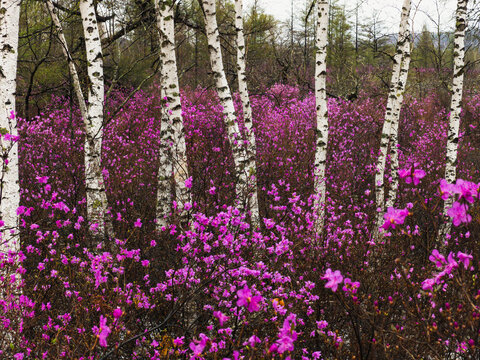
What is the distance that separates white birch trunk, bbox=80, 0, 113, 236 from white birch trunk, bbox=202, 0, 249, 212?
59.4 inches

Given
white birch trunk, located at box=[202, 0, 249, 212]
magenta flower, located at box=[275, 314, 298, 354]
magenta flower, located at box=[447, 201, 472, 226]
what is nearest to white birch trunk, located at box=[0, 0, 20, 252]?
white birch trunk, located at box=[202, 0, 249, 212]

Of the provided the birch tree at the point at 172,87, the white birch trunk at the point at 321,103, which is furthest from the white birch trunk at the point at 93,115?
the white birch trunk at the point at 321,103

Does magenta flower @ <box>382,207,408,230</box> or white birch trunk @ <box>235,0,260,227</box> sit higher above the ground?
white birch trunk @ <box>235,0,260,227</box>

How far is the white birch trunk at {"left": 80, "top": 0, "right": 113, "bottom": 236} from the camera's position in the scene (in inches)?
173

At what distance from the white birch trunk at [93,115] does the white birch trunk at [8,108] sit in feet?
3.88

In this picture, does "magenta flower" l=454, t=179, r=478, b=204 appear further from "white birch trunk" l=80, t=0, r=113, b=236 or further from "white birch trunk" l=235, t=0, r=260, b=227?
"white birch trunk" l=80, t=0, r=113, b=236

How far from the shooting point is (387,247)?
3.96 meters

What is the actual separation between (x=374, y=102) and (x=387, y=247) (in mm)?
11600

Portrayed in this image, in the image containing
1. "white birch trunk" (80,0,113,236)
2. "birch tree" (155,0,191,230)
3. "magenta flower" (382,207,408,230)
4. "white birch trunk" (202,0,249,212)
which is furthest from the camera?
"white birch trunk" (202,0,249,212)

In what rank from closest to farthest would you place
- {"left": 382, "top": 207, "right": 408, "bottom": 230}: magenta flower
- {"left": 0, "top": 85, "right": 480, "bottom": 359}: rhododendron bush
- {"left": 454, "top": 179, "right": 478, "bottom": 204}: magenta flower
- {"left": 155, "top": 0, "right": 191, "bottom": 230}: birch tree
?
{"left": 454, "top": 179, "right": 478, "bottom": 204}: magenta flower → {"left": 382, "top": 207, "right": 408, "bottom": 230}: magenta flower → {"left": 0, "top": 85, "right": 480, "bottom": 359}: rhododendron bush → {"left": 155, "top": 0, "right": 191, "bottom": 230}: birch tree

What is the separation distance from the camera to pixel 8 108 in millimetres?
3217

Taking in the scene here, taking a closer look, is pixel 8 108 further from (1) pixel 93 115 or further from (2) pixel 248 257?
(2) pixel 248 257

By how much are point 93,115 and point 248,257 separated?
9.28ft

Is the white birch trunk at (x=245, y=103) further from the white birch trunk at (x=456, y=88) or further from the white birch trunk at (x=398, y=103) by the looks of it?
the white birch trunk at (x=456, y=88)
